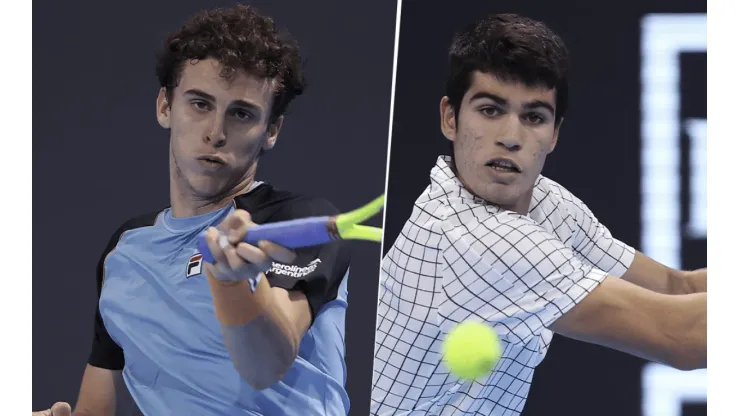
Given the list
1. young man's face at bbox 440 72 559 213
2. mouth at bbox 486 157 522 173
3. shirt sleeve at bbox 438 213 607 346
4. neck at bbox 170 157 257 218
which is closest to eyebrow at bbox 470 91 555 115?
young man's face at bbox 440 72 559 213

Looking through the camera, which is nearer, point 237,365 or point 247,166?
point 237,365

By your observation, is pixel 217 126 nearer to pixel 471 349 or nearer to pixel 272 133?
pixel 272 133

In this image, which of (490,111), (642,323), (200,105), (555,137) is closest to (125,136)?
(200,105)

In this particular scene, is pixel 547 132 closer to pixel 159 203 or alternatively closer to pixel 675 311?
pixel 675 311

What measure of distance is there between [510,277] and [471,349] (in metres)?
0.18

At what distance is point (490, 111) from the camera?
73.2 inches

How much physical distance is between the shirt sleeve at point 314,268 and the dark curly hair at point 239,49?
22 cm

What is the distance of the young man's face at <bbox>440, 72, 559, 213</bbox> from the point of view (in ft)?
6.08

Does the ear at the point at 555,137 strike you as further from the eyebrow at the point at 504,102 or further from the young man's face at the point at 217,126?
the young man's face at the point at 217,126

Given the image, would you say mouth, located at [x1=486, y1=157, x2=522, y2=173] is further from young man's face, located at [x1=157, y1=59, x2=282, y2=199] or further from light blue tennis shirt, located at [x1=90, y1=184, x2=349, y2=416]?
young man's face, located at [x1=157, y1=59, x2=282, y2=199]

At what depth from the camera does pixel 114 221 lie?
1950 millimetres

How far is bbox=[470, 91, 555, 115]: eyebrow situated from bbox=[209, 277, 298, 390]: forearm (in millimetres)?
620
